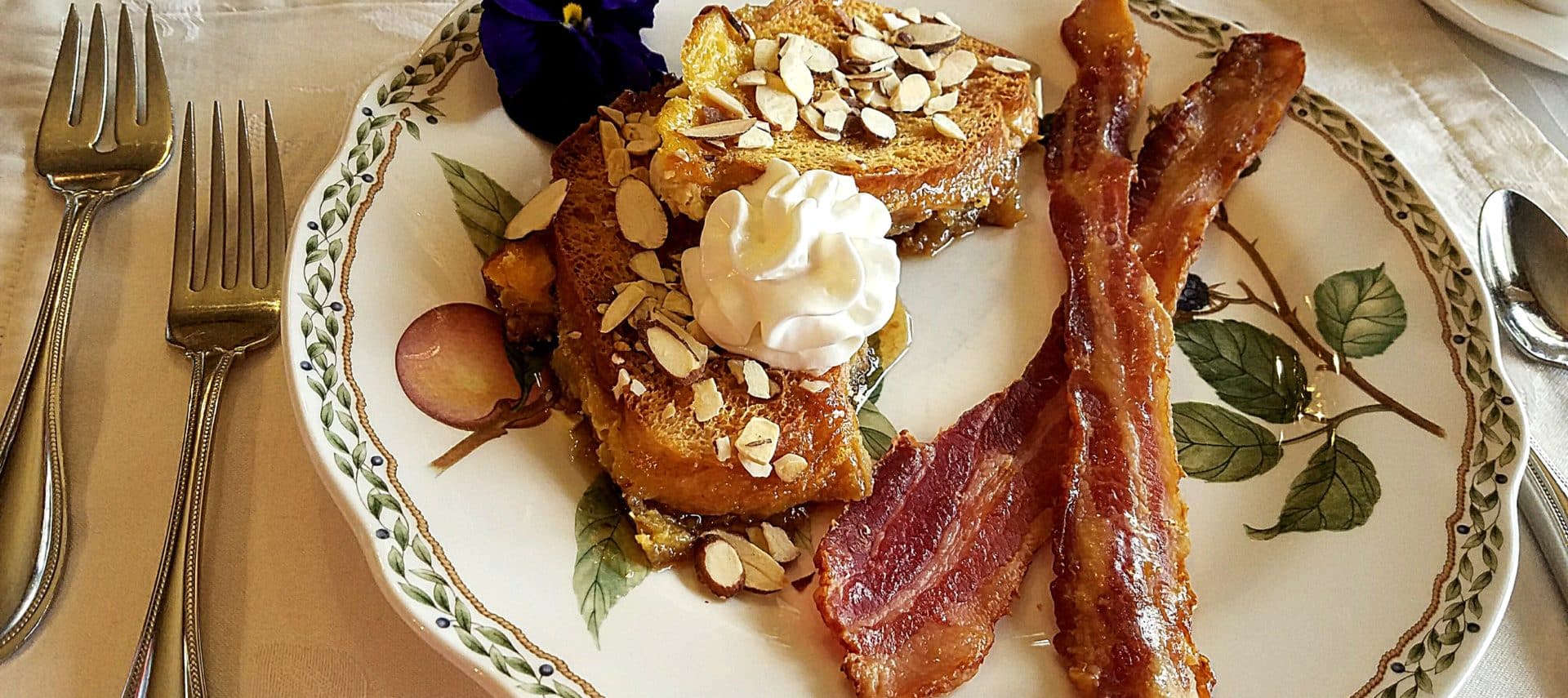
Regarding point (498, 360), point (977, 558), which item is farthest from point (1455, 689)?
point (498, 360)

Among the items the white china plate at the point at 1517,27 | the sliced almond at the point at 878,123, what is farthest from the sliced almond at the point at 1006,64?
the white china plate at the point at 1517,27

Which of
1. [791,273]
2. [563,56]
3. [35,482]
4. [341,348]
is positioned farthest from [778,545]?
[35,482]

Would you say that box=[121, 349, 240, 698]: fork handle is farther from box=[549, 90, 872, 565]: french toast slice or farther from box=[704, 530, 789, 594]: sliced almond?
box=[704, 530, 789, 594]: sliced almond

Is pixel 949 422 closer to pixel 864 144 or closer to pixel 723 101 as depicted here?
pixel 864 144

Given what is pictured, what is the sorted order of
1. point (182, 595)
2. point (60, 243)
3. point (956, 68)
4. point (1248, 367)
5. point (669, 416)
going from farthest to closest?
point (956, 68) < point (1248, 367) < point (60, 243) < point (669, 416) < point (182, 595)

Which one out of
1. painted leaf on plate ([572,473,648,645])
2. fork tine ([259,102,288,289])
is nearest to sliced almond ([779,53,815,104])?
painted leaf on plate ([572,473,648,645])

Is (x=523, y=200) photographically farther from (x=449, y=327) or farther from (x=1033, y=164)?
(x=1033, y=164)
